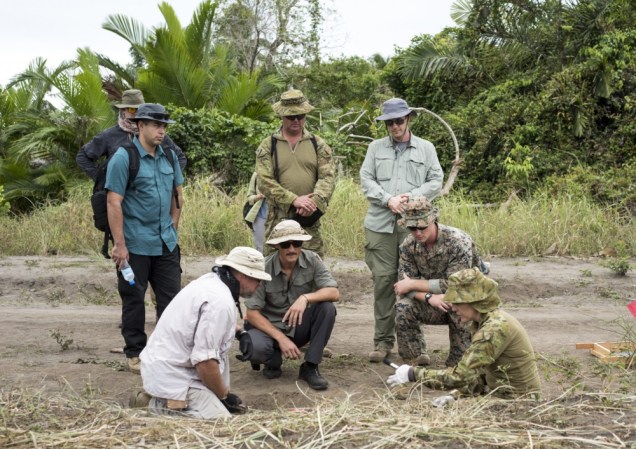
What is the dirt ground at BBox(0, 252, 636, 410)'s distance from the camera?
5934 millimetres

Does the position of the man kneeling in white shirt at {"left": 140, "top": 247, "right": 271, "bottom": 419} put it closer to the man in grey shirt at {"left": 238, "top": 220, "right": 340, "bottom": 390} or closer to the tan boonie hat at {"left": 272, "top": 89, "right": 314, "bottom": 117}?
the man in grey shirt at {"left": 238, "top": 220, "right": 340, "bottom": 390}

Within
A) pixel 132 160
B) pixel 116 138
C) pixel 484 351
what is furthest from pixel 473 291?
pixel 116 138

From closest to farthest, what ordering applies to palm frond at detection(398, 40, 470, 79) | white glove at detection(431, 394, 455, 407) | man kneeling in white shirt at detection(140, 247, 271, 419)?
1. white glove at detection(431, 394, 455, 407)
2. man kneeling in white shirt at detection(140, 247, 271, 419)
3. palm frond at detection(398, 40, 470, 79)

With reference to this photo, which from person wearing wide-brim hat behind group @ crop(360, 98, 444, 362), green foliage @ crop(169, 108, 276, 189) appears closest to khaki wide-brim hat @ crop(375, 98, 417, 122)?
person wearing wide-brim hat behind group @ crop(360, 98, 444, 362)

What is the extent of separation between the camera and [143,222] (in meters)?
6.25

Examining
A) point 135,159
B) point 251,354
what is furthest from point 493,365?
point 135,159

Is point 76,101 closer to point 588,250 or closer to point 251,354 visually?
point 588,250

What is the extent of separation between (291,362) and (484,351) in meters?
2.02

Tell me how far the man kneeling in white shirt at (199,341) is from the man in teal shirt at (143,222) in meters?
1.29

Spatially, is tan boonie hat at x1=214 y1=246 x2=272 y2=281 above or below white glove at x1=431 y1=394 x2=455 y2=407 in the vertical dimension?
above

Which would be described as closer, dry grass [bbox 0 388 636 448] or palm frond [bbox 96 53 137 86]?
dry grass [bbox 0 388 636 448]

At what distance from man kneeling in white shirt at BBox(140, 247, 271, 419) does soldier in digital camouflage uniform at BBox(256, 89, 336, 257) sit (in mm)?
1828

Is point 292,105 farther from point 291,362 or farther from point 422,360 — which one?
point 422,360

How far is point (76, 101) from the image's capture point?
16703 millimetres
